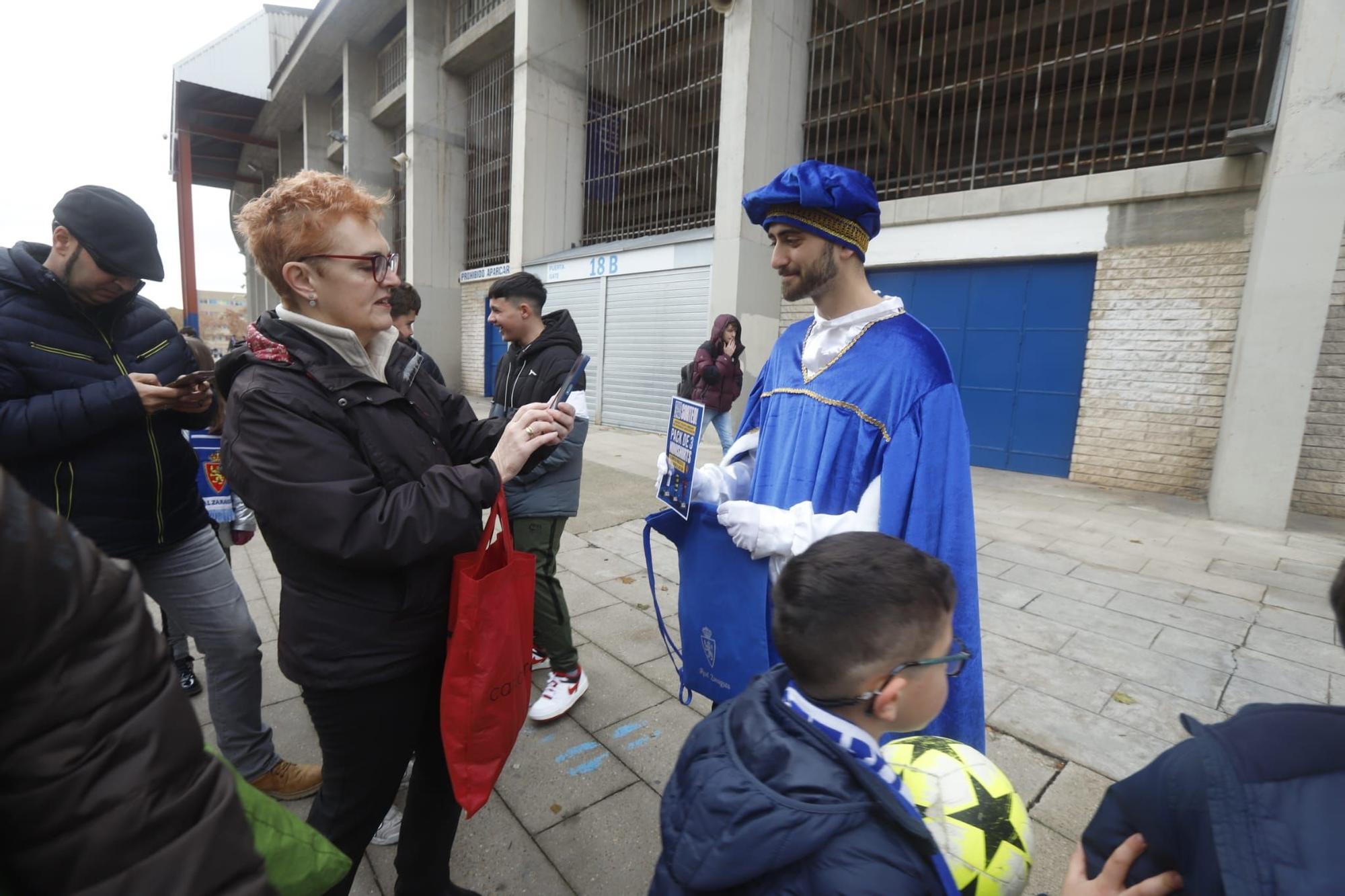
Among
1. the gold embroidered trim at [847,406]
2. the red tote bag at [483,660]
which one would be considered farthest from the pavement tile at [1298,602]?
A: the red tote bag at [483,660]

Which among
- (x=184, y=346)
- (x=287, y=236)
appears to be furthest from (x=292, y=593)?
(x=184, y=346)

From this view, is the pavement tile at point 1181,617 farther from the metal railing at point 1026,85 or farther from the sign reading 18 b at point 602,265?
the sign reading 18 b at point 602,265

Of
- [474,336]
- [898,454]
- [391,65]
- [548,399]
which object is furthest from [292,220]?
[391,65]

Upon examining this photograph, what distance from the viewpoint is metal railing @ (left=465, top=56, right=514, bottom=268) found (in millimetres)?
16016

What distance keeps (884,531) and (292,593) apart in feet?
4.48

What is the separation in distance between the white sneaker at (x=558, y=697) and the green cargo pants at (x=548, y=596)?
0.05 meters

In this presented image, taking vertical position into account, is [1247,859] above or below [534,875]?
above

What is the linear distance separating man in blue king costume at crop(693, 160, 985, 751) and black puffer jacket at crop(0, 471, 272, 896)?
124 centimetres

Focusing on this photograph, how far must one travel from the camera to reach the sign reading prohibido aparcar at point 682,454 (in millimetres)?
1794

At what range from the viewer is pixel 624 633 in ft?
11.9

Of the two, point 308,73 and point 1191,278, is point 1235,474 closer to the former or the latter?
point 1191,278

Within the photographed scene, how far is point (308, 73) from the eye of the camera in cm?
2169

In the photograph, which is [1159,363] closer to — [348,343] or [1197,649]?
[1197,649]

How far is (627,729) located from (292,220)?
2.15 metres
